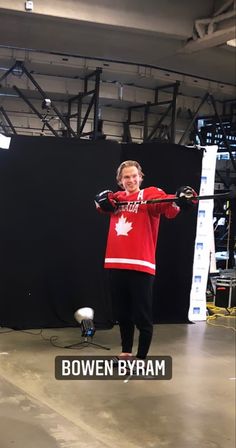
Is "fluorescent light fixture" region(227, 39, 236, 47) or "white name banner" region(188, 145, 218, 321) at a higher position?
"fluorescent light fixture" region(227, 39, 236, 47)

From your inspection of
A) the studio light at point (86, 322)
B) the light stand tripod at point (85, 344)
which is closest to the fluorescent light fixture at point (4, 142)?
the studio light at point (86, 322)

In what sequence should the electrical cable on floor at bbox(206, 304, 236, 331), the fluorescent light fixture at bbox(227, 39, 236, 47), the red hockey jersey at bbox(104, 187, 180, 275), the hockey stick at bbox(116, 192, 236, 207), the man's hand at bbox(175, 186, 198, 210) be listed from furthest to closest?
1. the electrical cable on floor at bbox(206, 304, 236, 331)
2. the fluorescent light fixture at bbox(227, 39, 236, 47)
3. the red hockey jersey at bbox(104, 187, 180, 275)
4. the man's hand at bbox(175, 186, 198, 210)
5. the hockey stick at bbox(116, 192, 236, 207)

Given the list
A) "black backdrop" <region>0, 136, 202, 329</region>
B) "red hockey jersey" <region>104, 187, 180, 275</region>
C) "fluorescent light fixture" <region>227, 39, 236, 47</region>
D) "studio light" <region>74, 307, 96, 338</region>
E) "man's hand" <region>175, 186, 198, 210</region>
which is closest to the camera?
"man's hand" <region>175, 186, 198, 210</region>

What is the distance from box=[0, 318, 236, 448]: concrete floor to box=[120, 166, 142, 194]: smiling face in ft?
4.22

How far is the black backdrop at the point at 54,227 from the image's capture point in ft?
15.8

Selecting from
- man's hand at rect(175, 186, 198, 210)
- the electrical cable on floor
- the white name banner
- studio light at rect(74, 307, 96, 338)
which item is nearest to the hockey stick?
man's hand at rect(175, 186, 198, 210)

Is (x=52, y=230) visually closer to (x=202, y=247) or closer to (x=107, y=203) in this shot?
(x=202, y=247)

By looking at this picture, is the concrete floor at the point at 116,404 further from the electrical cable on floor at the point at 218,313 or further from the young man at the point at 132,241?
the electrical cable on floor at the point at 218,313

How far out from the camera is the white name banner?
222 inches

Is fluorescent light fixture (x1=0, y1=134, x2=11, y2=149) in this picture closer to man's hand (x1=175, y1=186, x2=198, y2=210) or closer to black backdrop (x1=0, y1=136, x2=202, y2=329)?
black backdrop (x1=0, y1=136, x2=202, y2=329)

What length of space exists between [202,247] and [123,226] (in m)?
3.25

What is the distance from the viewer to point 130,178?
2.57 meters

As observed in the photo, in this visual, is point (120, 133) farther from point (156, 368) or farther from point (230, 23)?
point (156, 368)

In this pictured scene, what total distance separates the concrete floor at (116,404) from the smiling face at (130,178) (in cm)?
128
